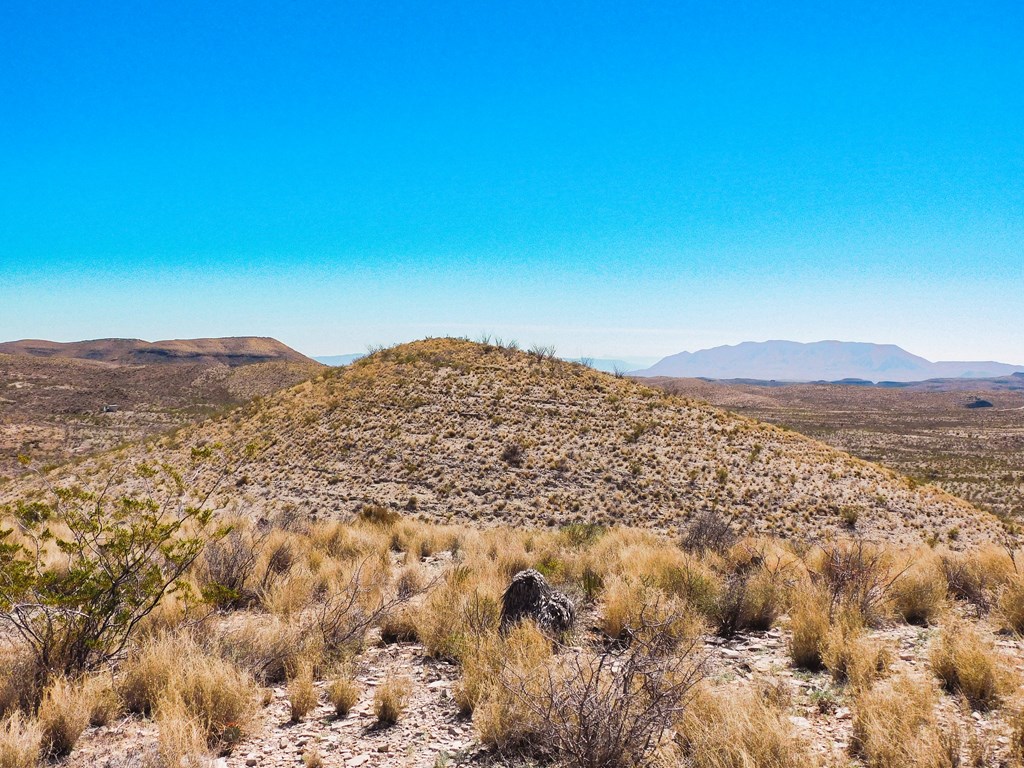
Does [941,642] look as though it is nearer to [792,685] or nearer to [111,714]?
[792,685]

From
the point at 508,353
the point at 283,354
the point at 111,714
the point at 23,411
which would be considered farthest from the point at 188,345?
the point at 111,714

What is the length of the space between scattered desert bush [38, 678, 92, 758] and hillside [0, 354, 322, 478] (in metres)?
31.5

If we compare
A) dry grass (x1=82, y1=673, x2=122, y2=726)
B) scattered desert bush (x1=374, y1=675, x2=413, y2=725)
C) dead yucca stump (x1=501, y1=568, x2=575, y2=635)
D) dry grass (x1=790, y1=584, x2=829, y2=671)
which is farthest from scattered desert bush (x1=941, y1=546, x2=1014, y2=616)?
dry grass (x1=82, y1=673, x2=122, y2=726)

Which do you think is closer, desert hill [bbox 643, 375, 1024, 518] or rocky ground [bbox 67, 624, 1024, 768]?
rocky ground [bbox 67, 624, 1024, 768]

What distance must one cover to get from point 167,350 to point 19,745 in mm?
161542

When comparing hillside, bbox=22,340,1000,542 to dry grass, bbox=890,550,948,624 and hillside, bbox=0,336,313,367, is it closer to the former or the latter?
dry grass, bbox=890,550,948,624

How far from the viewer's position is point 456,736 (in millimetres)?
4598

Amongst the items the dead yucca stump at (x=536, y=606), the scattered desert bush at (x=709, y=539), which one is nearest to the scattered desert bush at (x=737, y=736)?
the dead yucca stump at (x=536, y=606)

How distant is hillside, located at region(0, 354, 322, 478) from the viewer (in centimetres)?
3984

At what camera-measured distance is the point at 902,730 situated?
387 cm

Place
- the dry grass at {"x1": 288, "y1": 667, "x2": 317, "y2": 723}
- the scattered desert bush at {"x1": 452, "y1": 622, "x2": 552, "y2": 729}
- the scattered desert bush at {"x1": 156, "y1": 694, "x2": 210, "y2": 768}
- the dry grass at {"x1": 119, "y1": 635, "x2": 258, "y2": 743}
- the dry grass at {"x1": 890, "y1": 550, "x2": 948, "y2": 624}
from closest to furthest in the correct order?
the scattered desert bush at {"x1": 156, "y1": 694, "x2": 210, "y2": 768}
the dry grass at {"x1": 119, "y1": 635, "x2": 258, "y2": 743}
the scattered desert bush at {"x1": 452, "y1": 622, "x2": 552, "y2": 729}
the dry grass at {"x1": 288, "y1": 667, "x2": 317, "y2": 723}
the dry grass at {"x1": 890, "y1": 550, "x2": 948, "y2": 624}

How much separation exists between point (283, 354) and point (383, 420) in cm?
14236

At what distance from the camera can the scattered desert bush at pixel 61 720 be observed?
4.27 m

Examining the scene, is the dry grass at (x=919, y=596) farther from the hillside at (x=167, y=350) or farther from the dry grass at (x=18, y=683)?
the hillside at (x=167, y=350)
